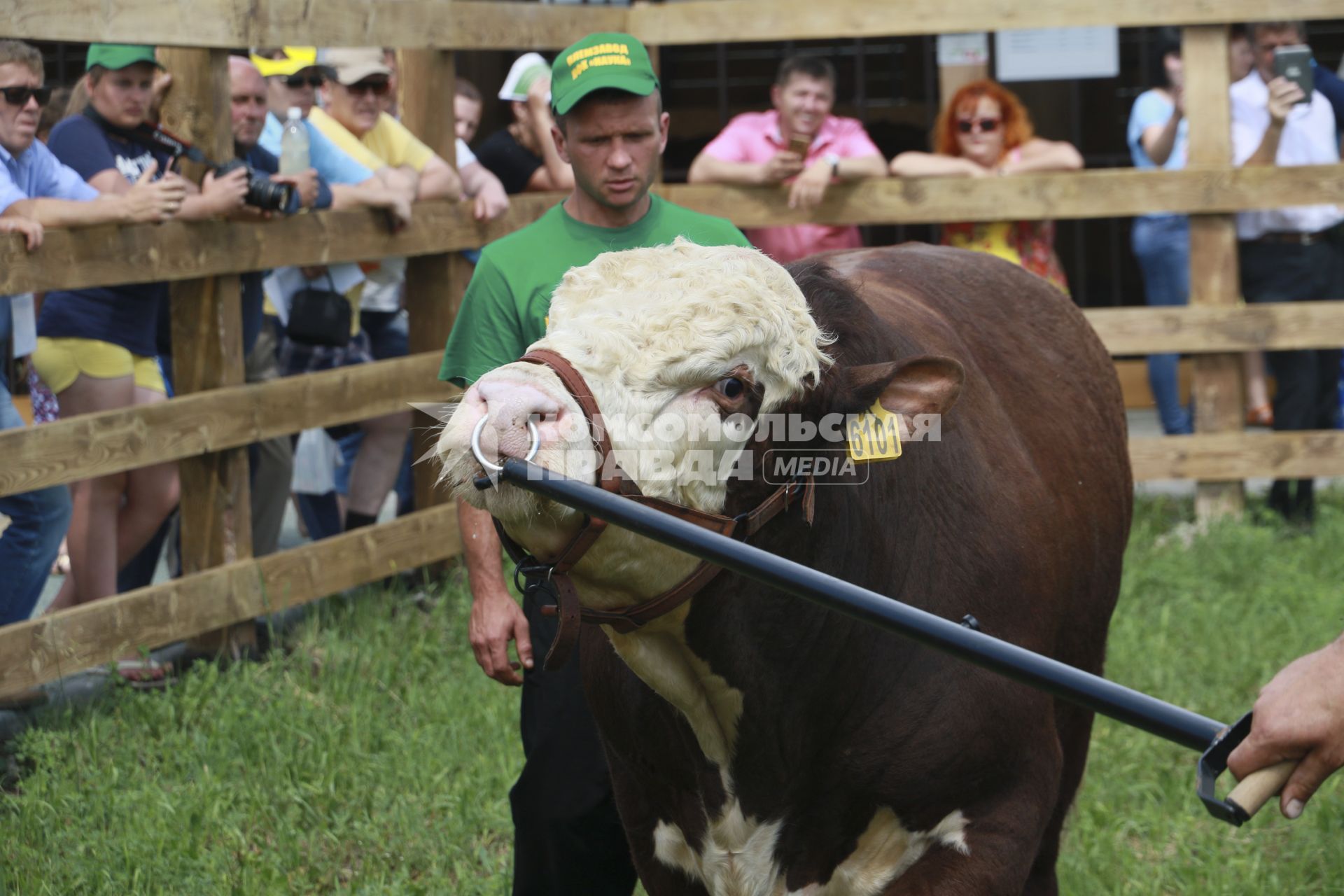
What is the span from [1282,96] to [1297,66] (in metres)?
0.14

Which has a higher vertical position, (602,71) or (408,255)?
(602,71)

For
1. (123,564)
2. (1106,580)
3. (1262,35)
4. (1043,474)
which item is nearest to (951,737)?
(1043,474)

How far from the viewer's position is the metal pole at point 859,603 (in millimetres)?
1956

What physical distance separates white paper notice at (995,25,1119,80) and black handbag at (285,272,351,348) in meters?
3.52

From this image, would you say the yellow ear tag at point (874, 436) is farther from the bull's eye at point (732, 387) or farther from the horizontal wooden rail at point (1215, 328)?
the horizontal wooden rail at point (1215, 328)

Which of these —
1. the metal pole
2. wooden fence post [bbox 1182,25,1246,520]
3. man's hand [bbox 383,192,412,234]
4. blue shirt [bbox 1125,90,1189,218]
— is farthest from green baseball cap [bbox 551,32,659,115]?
blue shirt [bbox 1125,90,1189,218]

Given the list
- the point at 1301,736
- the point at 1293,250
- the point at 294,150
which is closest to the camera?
the point at 1301,736

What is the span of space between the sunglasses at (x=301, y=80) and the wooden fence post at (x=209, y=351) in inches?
40.2

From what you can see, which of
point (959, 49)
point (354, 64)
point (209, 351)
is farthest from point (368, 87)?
point (959, 49)

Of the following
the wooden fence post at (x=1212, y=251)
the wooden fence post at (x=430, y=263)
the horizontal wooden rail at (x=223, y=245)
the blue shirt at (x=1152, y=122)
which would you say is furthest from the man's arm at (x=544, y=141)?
the blue shirt at (x=1152, y=122)

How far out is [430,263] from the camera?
6395 millimetres

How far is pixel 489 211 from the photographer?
6.40 m

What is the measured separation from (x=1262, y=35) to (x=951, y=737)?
18.2 feet

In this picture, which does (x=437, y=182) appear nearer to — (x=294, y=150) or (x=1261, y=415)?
(x=294, y=150)
